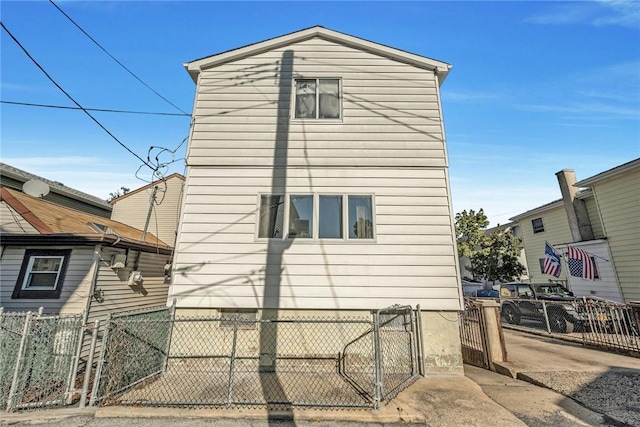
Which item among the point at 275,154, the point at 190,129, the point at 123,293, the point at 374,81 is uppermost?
the point at 374,81

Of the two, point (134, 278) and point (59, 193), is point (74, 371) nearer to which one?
point (134, 278)

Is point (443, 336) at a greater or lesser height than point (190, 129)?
lesser

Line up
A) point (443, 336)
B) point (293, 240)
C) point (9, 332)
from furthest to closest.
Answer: point (293, 240), point (443, 336), point (9, 332)

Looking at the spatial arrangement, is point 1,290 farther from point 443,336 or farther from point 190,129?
point 443,336

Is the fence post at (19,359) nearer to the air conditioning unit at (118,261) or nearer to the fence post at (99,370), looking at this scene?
the fence post at (99,370)

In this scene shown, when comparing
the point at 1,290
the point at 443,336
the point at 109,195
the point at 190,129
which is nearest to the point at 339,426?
the point at 443,336

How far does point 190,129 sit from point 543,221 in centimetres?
2215

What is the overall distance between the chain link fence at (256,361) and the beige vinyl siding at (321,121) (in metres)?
3.74

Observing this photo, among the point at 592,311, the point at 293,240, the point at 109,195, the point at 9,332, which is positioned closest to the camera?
the point at 9,332

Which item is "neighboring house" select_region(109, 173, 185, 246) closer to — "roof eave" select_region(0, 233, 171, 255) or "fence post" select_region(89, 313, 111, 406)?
"roof eave" select_region(0, 233, 171, 255)

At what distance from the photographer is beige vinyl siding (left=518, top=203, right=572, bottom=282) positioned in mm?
17356

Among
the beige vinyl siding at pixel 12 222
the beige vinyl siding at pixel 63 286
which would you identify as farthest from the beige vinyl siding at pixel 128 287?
the beige vinyl siding at pixel 12 222

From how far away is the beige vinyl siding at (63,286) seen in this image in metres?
7.87

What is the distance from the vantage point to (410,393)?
15.6 ft
